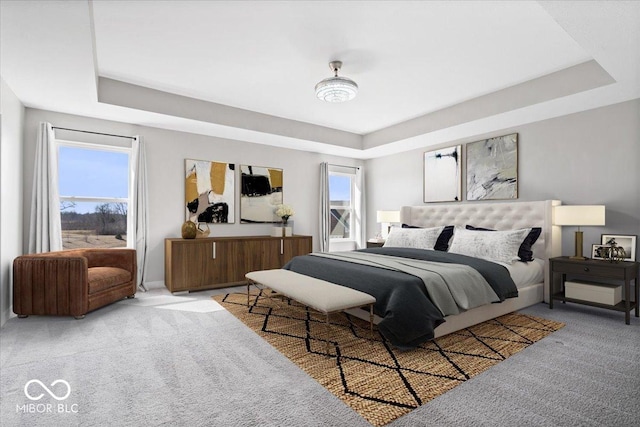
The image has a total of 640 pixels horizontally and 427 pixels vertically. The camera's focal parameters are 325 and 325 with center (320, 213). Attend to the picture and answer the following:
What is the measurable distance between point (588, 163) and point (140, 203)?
5.88 metres

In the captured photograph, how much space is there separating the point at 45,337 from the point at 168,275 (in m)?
1.83

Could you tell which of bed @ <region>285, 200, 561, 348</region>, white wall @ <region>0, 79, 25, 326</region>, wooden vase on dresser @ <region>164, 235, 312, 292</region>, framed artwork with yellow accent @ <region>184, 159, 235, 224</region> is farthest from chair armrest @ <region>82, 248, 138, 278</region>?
bed @ <region>285, 200, 561, 348</region>

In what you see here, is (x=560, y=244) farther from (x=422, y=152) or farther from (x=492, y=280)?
(x=422, y=152)

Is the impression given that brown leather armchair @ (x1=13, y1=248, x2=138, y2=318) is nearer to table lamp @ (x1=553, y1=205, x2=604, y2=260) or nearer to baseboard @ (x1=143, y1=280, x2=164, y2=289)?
baseboard @ (x1=143, y1=280, x2=164, y2=289)

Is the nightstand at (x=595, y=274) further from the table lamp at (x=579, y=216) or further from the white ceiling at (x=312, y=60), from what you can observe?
the white ceiling at (x=312, y=60)

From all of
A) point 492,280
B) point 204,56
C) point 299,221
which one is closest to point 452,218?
point 492,280

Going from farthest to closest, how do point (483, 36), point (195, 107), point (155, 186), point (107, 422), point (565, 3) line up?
point (155, 186)
point (195, 107)
point (483, 36)
point (565, 3)
point (107, 422)

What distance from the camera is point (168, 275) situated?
4.69 metres

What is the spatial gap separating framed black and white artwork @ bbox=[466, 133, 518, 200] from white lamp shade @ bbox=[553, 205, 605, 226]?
83cm

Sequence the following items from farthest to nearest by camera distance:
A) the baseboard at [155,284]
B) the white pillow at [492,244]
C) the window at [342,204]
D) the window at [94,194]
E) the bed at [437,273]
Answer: the window at [342,204] < the baseboard at [155,284] < the window at [94,194] < the white pillow at [492,244] < the bed at [437,273]

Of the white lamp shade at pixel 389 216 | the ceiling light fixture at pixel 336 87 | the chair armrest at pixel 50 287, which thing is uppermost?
the ceiling light fixture at pixel 336 87

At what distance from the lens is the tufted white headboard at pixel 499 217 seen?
4027 mm

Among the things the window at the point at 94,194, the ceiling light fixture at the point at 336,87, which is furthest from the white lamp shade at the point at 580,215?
the window at the point at 94,194

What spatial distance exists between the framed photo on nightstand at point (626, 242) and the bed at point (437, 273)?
21.1 inches
